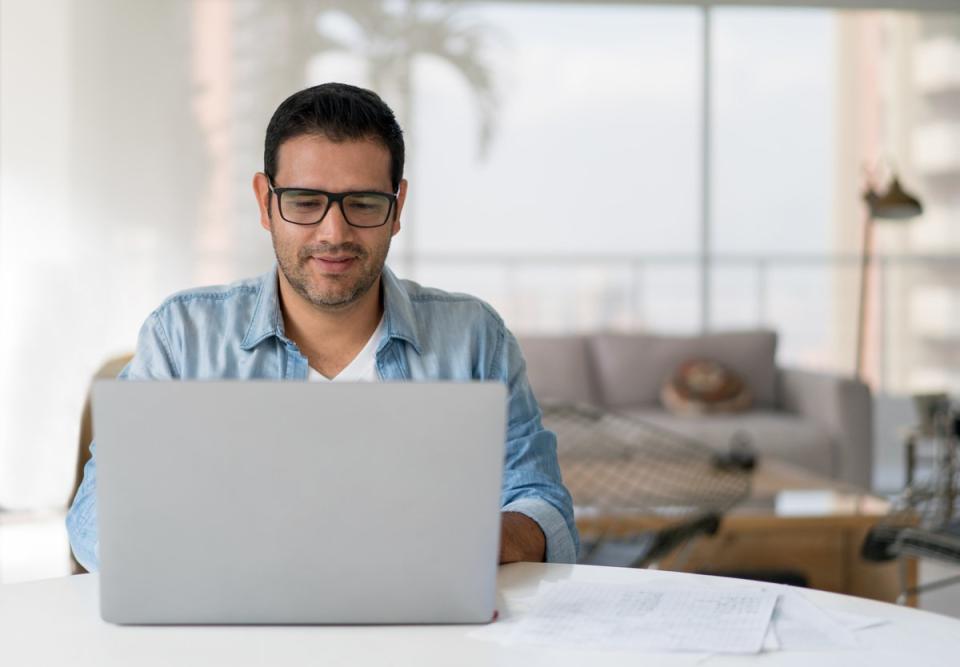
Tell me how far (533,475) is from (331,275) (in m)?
0.34

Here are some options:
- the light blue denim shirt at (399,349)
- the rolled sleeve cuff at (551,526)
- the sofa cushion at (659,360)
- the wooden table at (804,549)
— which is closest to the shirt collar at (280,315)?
the light blue denim shirt at (399,349)

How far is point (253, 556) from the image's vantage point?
908mm

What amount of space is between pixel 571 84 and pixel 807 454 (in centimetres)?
236

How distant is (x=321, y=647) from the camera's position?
2.99ft

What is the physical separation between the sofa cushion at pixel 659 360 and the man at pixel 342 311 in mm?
3355

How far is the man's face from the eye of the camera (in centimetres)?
140

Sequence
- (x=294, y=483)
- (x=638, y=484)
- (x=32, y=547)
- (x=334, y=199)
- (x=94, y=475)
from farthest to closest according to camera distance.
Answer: (x=638, y=484), (x=32, y=547), (x=334, y=199), (x=94, y=475), (x=294, y=483)

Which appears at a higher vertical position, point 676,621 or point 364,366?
point 364,366

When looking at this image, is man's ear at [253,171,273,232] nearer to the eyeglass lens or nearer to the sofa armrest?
the eyeglass lens

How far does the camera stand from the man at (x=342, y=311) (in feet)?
4.60

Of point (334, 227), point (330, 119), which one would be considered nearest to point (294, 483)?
Result: point (334, 227)

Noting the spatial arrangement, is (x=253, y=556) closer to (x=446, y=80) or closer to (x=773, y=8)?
(x=446, y=80)

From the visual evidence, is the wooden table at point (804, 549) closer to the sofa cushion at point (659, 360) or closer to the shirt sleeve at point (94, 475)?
the shirt sleeve at point (94, 475)

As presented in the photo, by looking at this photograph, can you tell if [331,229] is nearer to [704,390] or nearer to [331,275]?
[331,275]
